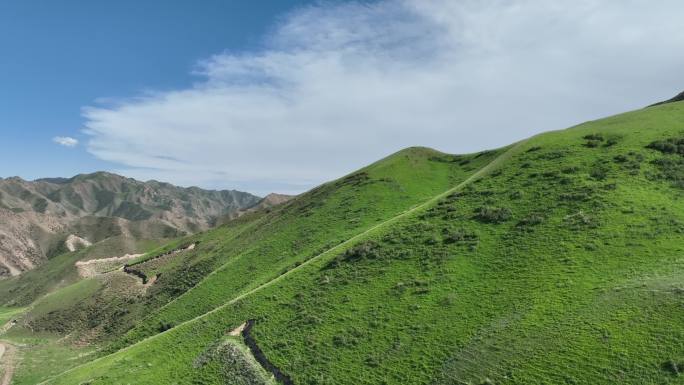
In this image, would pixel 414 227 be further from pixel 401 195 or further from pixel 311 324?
pixel 401 195

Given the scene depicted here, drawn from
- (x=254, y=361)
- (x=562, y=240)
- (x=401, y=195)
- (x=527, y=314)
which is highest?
(x=401, y=195)

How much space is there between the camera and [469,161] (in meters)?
89.6

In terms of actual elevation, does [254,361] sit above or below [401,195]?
below

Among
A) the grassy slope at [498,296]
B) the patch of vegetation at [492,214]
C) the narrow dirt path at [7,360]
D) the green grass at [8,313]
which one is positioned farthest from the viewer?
the green grass at [8,313]

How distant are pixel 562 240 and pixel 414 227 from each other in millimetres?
16144

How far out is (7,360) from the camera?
197 ft

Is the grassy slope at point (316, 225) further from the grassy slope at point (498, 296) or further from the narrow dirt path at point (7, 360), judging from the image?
the narrow dirt path at point (7, 360)

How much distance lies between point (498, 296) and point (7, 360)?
69.2 metres

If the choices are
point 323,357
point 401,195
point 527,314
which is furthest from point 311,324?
point 401,195

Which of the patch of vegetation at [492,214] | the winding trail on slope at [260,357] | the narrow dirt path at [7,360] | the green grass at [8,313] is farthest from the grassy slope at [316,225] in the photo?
the green grass at [8,313]

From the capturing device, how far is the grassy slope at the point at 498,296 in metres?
23.9

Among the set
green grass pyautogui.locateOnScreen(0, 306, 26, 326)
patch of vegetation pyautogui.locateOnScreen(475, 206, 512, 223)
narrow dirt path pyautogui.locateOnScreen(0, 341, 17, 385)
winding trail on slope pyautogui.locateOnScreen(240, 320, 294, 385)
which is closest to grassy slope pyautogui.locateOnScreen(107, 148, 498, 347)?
narrow dirt path pyautogui.locateOnScreen(0, 341, 17, 385)

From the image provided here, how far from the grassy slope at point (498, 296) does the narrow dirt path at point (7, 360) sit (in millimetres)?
20175

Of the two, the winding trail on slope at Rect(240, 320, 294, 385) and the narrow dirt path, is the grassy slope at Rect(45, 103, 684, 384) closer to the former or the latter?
the winding trail on slope at Rect(240, 320, 294, 385)
